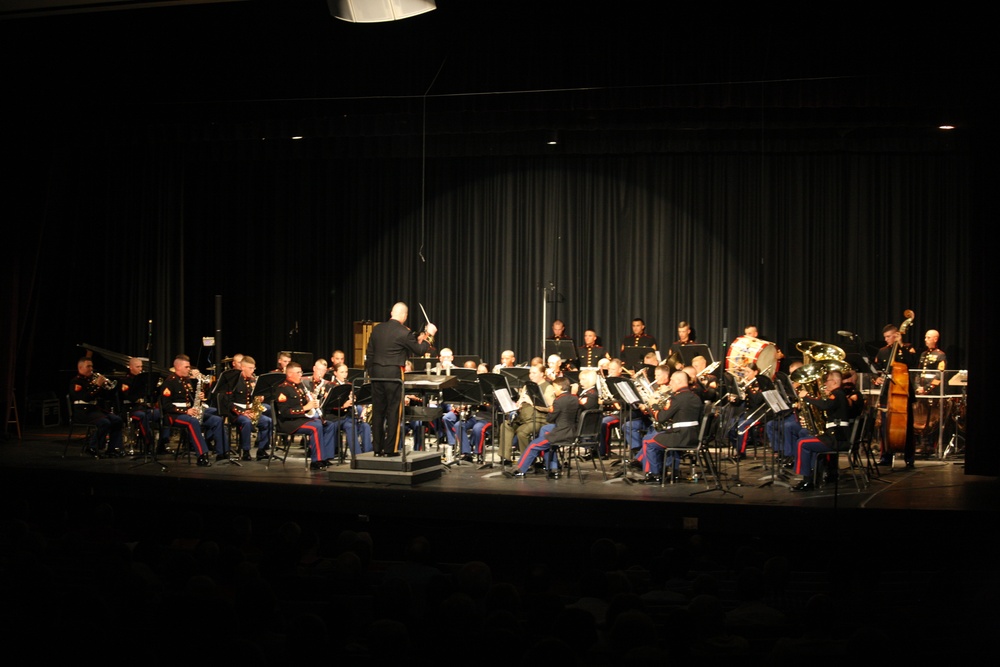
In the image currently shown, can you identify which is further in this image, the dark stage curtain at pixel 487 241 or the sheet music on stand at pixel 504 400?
the dark stage curtain at pixel 487 241

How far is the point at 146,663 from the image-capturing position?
3959mm

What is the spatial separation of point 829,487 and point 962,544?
1.68 meters

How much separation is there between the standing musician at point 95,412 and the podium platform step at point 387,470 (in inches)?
149

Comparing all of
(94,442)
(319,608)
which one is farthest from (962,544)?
(94,442)

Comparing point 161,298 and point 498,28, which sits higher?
point 498,28

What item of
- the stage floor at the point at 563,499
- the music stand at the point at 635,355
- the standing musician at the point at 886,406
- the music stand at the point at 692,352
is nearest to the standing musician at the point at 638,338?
the music stand at the point at 635,355

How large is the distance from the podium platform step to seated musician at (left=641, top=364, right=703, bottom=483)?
2.36 meters

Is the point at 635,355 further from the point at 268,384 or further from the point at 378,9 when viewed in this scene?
the point at 378,9

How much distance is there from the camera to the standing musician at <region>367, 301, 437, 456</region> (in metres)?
9.98

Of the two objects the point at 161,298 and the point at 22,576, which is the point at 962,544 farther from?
the point at 161,298

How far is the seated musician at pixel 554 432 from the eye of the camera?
34.2 ft

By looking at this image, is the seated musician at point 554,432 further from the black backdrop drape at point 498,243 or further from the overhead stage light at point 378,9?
the black backdrop drape at point 498,243

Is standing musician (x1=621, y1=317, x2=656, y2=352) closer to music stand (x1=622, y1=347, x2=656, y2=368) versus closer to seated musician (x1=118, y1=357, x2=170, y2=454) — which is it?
music stand (x1=622, y1=347, x2=656, y2=368)

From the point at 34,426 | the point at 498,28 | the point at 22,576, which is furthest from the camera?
the point at 34,426
